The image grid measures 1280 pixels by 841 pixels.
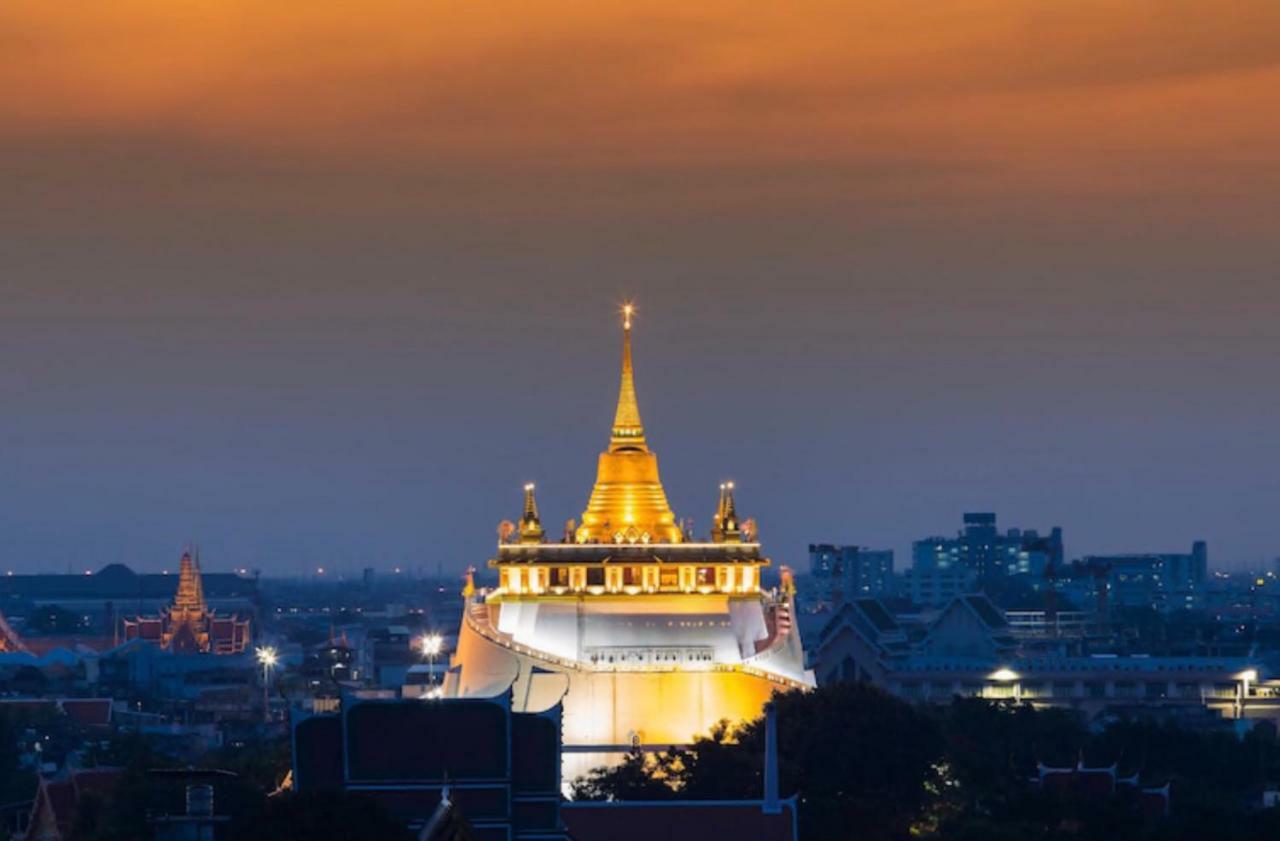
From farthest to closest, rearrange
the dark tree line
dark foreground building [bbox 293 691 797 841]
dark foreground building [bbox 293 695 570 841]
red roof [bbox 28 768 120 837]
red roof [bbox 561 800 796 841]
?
A: red roof [bbox 28 768 120 837] < the dark tree line < red roof [bbox 561 800 796 841] < dark foreground building [bbox 293 695 570 841] < dark foreground building [bbox 293 691 797 841]

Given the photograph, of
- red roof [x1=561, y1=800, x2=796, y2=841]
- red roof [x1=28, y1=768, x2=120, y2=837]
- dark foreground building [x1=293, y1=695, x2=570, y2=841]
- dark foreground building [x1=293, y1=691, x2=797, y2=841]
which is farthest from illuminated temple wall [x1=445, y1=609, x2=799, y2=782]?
dark foreground building [x1=293, y1=695, x2=570, y2=841]

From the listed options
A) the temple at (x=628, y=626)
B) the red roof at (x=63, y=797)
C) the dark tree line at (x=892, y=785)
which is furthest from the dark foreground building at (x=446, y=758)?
the temple at (x=628, y=626)

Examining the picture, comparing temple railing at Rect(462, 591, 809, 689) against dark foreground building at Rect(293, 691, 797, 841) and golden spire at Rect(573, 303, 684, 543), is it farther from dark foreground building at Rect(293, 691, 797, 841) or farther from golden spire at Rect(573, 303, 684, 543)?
dark foreground building at Rect(293, 691, 797, 841)

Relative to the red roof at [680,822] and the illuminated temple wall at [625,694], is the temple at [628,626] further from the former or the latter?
the red roof at [680,822]

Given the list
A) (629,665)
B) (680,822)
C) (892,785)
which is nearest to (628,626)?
(629,665)

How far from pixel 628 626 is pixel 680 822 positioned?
31.7m

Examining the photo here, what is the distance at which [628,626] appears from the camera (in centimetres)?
14338

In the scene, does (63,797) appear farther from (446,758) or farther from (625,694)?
(446,758)

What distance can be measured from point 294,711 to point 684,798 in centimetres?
1644

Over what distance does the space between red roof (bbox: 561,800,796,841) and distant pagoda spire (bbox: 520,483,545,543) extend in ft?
105

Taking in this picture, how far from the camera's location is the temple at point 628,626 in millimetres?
141375

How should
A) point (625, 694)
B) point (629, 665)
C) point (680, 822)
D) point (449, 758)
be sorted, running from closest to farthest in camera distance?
1. point (449, 758)
2. point (680, 822)
3. point (625, 694)
4. point (629, 665)

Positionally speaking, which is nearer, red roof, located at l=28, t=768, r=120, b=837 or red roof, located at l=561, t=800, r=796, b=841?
red roof, located at l=561, t=800, r=796, b=841

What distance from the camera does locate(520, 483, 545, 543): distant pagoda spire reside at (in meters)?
Answer: 145
